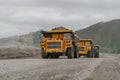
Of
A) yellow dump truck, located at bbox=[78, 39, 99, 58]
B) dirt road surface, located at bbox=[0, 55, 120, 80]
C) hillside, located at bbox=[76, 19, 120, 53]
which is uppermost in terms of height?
hillside, located at bbox=[76, 19, 120, 53]

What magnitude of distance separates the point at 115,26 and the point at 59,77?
16368 centimetres

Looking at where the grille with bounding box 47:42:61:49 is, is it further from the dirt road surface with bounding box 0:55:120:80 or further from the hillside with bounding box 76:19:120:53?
the hillside with bounding box 76:19:120:53

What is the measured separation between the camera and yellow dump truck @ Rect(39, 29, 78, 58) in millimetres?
38906

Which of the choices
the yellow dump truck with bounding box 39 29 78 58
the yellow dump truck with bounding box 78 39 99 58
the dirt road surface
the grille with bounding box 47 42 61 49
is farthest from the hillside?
the dirt road surface

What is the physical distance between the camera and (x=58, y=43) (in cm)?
3906

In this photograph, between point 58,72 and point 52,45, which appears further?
point 52,45

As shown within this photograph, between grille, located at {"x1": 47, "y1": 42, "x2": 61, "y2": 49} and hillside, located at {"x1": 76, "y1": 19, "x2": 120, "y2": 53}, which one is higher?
hillside, located at {"x1": 76, "y1": 19, "x2": 120, "y2": 53}

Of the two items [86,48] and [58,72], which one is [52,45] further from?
[58,72]

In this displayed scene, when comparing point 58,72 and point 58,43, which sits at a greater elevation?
point 58,43

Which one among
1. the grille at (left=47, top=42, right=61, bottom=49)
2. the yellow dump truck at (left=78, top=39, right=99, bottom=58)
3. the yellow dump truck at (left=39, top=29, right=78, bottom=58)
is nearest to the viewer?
the yellow dump truck at (left=39, top=29, right=78, bottom=58)

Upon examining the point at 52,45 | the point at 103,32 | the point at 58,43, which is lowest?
the point at 52,45

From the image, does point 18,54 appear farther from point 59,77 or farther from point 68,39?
point 59,77

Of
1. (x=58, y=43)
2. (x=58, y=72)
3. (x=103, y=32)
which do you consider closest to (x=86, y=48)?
(x=58, y=43)

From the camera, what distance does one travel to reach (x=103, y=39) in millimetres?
168125
